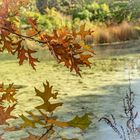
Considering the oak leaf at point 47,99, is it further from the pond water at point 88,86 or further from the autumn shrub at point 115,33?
the autumn shrub at point 115,33

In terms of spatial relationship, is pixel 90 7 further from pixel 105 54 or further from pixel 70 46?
pixel 70 46

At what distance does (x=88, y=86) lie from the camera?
271 inches

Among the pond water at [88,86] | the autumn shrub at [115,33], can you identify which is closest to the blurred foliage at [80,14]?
the autumn shrub at [115,33]

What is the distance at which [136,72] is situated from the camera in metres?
7.91

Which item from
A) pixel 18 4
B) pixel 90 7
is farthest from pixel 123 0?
pixel 18 4

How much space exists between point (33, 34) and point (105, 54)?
10.00 meters

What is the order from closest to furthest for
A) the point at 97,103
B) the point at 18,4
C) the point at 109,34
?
the point at 18,4 → the point at 97,103 → the point at 109,34

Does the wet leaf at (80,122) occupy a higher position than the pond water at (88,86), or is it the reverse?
the wet leaf at (80,122)

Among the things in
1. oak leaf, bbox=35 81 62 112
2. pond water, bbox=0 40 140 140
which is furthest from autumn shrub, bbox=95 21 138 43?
oak leaf, bbox=35 81 62 112

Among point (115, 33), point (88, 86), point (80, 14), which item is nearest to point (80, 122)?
point (88, 86)

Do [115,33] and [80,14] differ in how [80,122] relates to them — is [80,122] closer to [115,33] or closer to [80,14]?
[115,33]

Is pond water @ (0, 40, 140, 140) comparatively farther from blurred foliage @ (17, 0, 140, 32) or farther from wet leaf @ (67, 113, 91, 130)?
blurred foliage @ (17, 0, 140, 32)

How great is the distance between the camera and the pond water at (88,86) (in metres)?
4.75

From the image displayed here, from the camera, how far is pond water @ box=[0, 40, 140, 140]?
4.75 metres
